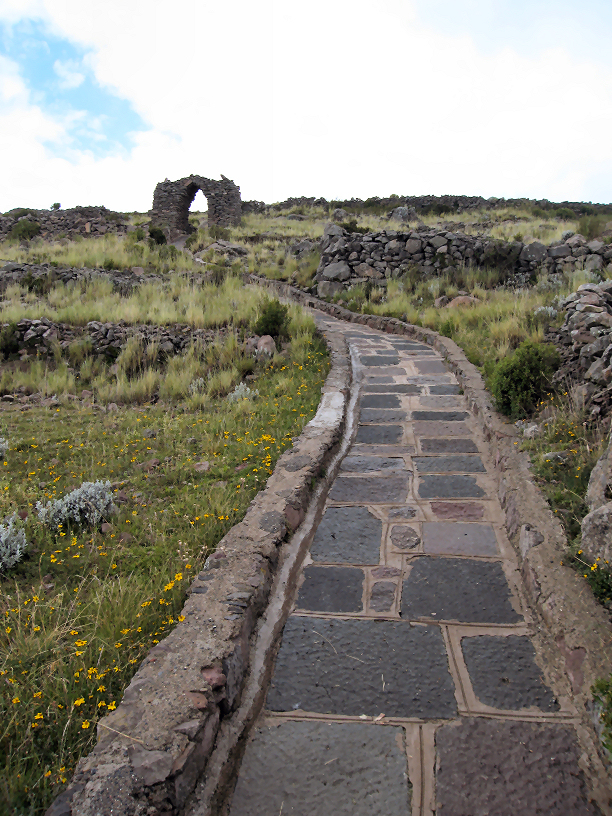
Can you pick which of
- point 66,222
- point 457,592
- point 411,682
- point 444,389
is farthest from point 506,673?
point 66,222

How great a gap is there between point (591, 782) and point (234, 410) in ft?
15.0

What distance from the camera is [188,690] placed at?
214cm

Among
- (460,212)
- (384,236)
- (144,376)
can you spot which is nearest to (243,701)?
(144,376)

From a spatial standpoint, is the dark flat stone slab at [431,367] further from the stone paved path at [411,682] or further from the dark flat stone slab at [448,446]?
the stone paved path at [411,682]

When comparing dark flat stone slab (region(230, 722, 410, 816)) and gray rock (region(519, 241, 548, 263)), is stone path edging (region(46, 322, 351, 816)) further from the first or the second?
gray rock (region(519, 241, 548, 263))

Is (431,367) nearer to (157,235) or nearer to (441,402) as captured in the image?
(441,402)

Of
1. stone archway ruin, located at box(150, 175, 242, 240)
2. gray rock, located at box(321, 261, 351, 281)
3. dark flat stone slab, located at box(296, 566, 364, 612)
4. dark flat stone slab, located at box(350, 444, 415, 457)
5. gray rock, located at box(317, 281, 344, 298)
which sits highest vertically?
stone archway ruin, located at box(150, 175, 242, 240)

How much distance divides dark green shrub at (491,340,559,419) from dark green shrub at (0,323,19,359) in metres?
7.40

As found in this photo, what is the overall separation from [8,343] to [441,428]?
7.02 metres

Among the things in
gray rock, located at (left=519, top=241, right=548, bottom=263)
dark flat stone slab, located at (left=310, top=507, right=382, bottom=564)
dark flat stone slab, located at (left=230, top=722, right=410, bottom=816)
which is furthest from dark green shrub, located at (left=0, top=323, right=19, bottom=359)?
gray rock, located at (left=519, top=241, right=548, bottom=263)

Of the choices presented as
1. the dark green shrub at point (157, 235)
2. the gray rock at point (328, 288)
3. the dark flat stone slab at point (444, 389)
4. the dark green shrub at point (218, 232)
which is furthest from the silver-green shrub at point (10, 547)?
the dark green shrub at point (218, 232)

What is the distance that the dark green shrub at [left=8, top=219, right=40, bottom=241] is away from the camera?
2195cm

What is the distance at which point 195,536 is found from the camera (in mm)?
3363

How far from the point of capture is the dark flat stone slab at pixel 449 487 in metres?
4.13
